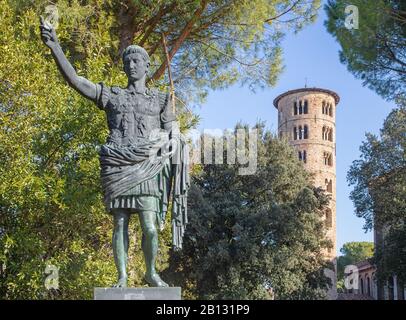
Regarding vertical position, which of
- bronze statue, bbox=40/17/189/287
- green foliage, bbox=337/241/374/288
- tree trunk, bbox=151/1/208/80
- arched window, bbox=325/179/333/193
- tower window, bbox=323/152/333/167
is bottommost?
bronze statue, bbox=40/17/189/287

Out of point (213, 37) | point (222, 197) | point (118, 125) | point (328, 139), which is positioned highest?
point (328, 139)

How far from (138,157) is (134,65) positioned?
36.5 inches

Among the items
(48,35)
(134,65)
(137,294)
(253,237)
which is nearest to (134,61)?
(134,65)

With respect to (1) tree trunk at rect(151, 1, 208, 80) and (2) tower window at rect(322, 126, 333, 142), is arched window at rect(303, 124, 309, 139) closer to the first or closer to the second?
(2) tower window at rect(322, 126, 333, 142)

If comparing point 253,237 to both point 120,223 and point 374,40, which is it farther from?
point 120,223

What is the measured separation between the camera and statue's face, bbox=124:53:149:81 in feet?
17.9

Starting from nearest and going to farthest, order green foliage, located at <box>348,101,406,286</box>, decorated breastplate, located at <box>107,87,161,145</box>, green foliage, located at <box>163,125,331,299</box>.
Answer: decorated breastplate, located at <box>107,87,161,145</box> → green foliage, located at <box>163,125,331,299</box> → green foliage, located at <box>348,101,406,286</box>

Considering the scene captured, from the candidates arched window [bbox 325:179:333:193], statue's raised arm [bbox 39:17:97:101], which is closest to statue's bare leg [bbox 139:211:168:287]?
statue's raised arm [bbox 39:17:97:101]

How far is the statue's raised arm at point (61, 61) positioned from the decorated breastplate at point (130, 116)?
23 cm

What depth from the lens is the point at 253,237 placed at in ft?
70.0
